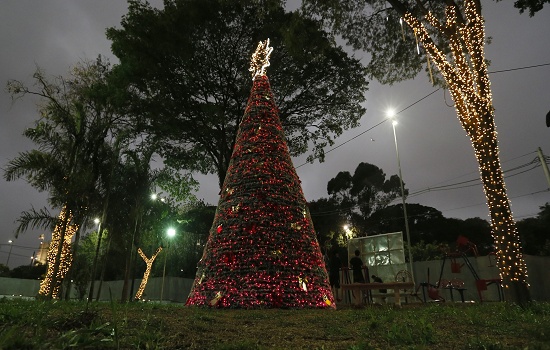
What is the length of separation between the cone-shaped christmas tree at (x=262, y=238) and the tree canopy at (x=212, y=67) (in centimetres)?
513

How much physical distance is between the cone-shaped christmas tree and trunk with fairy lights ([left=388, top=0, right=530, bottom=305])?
409cm

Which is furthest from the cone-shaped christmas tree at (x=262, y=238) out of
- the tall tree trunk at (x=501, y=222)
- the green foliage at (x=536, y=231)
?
the green foliage at (x=536, y=231)

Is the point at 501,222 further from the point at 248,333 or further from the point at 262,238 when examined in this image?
the point at 248,333

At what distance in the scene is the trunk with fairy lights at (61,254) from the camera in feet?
37.4

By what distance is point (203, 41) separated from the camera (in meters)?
13.7

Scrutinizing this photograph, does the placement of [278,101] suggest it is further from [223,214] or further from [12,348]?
[12,348]

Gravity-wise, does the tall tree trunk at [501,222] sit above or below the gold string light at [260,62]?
below

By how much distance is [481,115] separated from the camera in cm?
806

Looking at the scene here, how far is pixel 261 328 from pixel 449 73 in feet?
26.5

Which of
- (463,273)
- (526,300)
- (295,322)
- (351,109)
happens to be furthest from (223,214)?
(463,273)

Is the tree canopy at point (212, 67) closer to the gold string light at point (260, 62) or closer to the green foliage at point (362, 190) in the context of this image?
the gold string light at point (260, 62)

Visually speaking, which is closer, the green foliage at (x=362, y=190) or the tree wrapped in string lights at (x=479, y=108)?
the tree wrapped in string lights at (x=479, y=108)

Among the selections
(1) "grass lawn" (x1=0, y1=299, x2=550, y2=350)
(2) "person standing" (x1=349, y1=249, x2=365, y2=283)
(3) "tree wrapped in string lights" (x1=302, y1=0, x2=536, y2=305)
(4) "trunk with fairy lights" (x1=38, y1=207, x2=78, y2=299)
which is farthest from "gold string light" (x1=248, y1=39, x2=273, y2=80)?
(4) "trunk with fairy lights" (x1=38, y1=207, x2=78, y2=299)

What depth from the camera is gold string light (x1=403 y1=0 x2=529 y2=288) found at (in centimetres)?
743
